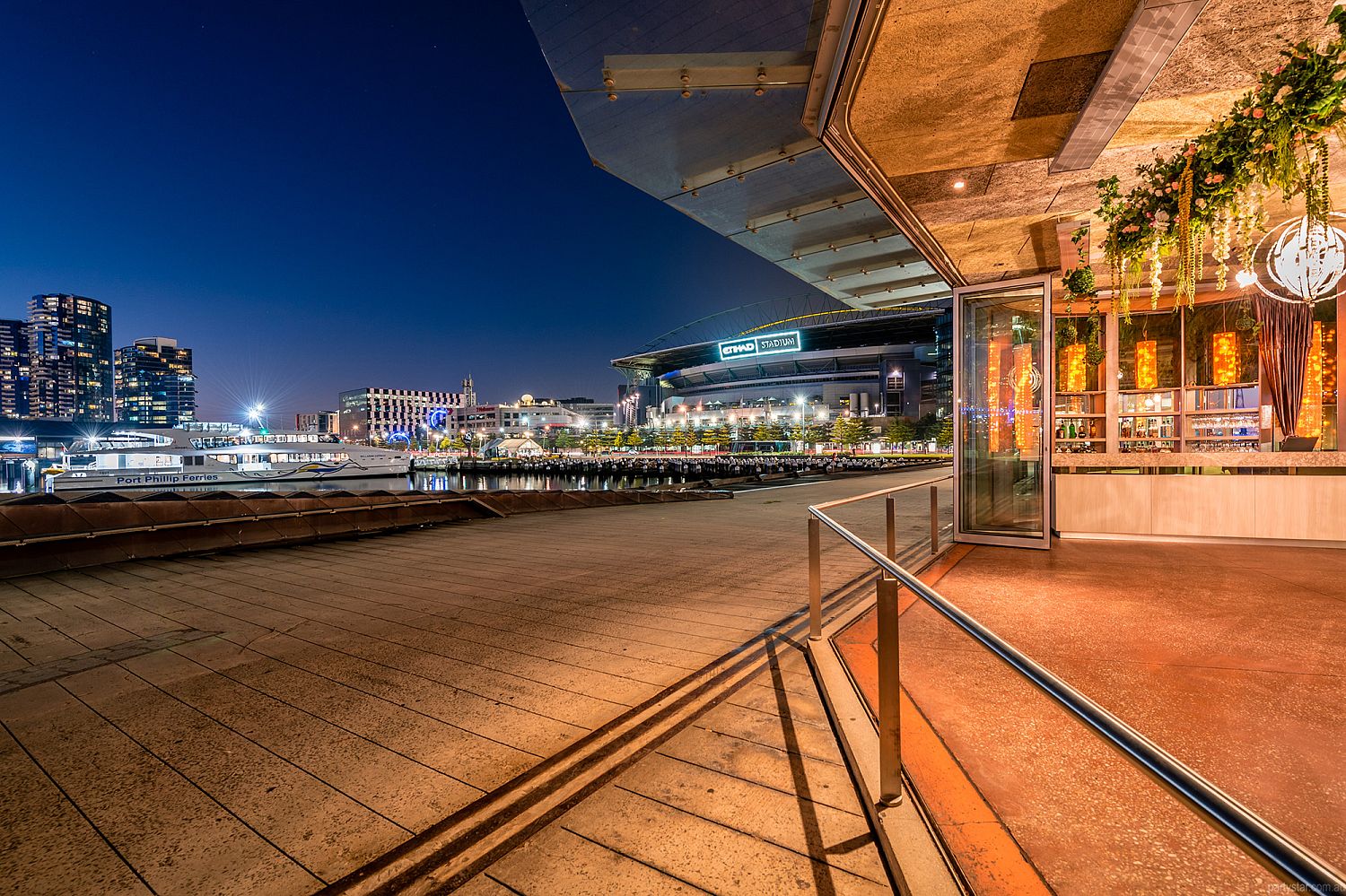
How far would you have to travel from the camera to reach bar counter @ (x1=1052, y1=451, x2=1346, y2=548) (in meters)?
6.65

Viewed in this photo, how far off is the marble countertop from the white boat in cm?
3834

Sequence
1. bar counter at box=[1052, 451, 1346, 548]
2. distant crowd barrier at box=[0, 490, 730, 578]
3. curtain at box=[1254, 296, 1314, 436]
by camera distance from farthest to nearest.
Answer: curtain at box=[1254, 296, 1314, 436], bar counter at box=[1052, 451, 1346, 548], distant crowd barrier at box=[0, 490, 730, 578]

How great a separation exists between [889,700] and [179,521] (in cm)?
761

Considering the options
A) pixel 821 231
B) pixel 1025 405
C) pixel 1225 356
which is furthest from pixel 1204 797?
pixel 1225 356

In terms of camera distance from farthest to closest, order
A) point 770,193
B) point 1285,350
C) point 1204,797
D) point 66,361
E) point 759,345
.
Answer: point 66,361
point 759,345
point 1285,350
point 770,193
point 1204,797

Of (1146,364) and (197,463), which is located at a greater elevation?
(1146,364)

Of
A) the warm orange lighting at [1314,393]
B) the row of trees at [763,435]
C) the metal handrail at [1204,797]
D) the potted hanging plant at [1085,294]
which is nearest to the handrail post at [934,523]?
the potted hanging plant at [1085,294]

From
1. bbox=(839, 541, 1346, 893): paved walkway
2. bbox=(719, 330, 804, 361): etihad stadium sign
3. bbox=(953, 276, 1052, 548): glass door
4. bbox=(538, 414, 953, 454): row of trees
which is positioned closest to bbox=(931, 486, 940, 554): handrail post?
bbox=(953, 276, 1052, 548): glass door

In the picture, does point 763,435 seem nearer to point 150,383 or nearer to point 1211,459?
point 1211,459

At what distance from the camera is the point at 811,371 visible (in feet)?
267

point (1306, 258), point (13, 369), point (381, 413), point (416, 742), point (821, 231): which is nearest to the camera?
point (416, 742)

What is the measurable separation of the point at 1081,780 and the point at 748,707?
134 cm

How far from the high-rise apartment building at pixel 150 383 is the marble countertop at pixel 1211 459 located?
19363cm

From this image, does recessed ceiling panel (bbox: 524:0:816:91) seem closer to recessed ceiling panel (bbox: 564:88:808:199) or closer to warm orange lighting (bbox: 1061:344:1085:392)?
recessed ceiling panel (bbox: 564:88:808:199)
